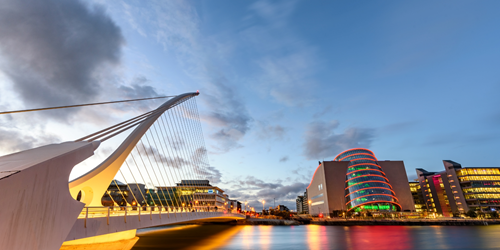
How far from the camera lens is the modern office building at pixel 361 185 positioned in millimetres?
78500

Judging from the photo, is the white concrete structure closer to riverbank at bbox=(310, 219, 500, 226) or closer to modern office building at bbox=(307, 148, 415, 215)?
riverbank at bbox=(310, 219, 500, 226)

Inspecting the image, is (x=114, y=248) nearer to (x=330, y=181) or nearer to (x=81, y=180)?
(x=81, y=180)

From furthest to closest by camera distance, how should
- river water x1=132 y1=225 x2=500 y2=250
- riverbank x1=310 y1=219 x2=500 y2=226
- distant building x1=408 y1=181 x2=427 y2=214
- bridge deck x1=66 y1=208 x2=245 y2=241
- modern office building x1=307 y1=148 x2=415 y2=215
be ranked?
1. distant building x1=408 y1=181 x2=427 y2=214
2. modern office building x1=307 y1=148 x2=415 y2=215
3. riverbank x1=310 y1=219 x2=500 y2=226
4. river water x1=132 y1=225 x2=500 y2=250
5. bridge deck x1=66 y1=208 x2=245 y2=241

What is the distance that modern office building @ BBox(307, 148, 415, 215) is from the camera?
78500 millimetres

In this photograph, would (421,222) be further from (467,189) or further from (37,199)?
(37,199)

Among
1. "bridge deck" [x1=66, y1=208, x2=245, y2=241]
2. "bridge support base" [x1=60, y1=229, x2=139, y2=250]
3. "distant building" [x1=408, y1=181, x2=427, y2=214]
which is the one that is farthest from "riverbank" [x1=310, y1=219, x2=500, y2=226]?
"distant building" [x1=408, y1=181, x2=427, y2=214]

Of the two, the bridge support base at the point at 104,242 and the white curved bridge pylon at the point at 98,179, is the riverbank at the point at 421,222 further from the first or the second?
the white curved bridge pylon at the point at 98,179

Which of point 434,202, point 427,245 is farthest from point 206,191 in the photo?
point 434,202

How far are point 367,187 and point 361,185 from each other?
6.50 feet

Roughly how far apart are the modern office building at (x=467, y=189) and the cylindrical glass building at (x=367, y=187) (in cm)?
3361

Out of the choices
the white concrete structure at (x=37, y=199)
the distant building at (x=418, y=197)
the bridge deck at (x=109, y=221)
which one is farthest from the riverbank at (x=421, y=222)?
the distant building at (x=418, y=197)

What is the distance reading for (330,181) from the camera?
90.2 metres

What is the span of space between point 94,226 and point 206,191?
82.6 meters

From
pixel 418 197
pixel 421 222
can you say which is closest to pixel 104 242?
pixel 421 222
